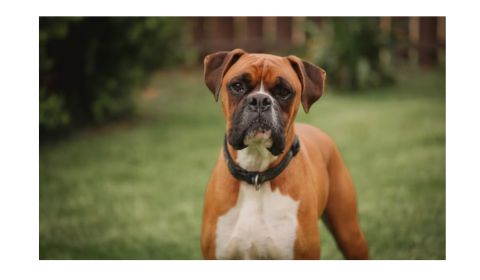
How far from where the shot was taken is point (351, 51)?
10727 millimetres

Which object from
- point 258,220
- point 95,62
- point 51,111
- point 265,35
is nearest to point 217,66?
point 258,220

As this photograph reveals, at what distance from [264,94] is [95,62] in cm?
511

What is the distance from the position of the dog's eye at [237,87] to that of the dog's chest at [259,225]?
1.81 ft

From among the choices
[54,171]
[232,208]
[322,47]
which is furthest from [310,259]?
[322,47]

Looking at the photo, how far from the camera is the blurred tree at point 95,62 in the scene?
7.31m

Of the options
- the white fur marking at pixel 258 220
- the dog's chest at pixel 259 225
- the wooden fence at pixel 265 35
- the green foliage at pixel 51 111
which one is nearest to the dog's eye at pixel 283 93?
the white fur marking at pixel 258 220

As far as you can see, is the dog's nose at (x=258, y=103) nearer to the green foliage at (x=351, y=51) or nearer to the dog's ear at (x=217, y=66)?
the dog's ear at (x=217, y=66)

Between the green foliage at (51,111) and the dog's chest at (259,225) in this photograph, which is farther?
the green foliage at (51,111)

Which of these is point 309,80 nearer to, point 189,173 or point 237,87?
point 237,87

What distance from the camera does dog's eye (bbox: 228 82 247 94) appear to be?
354 cm

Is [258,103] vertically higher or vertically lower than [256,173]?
higher
